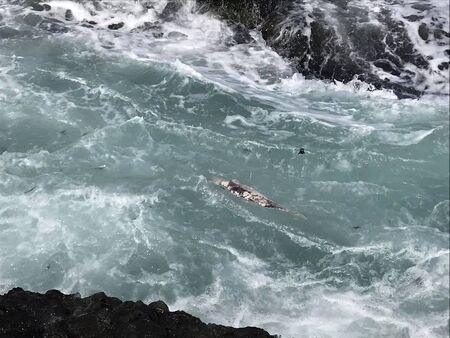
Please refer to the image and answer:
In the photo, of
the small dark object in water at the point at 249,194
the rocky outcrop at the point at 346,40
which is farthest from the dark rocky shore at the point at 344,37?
the small dark object in water at the point at 249,194

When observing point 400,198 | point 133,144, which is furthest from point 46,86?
point 400,198

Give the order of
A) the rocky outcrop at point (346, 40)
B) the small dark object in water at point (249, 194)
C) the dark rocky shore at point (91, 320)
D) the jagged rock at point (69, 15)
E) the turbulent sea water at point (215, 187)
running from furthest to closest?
the jagged rock at point (69, 15) < the rocky outcrop at point (346, 40) < the small dark object in water at point (249, 194) < the turbulent sea water at point (215, 187) < the dark rocky shore at point (91, 320)

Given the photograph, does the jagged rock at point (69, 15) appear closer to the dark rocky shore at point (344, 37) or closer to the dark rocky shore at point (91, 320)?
the dark rocky shore at point (344, 37)

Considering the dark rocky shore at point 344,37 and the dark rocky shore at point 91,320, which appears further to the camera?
the dark rocky shore at point 344,37

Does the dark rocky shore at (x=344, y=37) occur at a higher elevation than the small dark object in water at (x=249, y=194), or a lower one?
higher

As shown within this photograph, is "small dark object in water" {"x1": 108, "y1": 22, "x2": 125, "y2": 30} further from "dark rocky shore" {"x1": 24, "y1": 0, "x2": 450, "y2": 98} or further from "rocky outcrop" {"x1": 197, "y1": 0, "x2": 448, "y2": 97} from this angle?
"rocky outcrop" {"x1": 197, "y1": 0, "x2": 448, "y2": 97}

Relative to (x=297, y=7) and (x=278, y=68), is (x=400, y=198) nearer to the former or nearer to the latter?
(x=278, y=68)

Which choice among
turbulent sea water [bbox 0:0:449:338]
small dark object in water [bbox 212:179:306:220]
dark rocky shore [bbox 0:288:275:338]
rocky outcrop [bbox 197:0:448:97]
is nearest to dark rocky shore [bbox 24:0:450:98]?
rocky outcrop [bbox 197:0:448:97]
